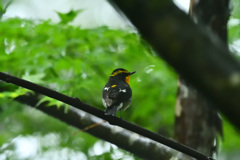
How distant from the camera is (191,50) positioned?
0.93 meters

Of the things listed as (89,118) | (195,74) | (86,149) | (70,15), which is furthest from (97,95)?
(195,74)

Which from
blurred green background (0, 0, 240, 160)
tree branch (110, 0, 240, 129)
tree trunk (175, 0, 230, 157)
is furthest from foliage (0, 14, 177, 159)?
tree branch (110, 0, 240, 129)

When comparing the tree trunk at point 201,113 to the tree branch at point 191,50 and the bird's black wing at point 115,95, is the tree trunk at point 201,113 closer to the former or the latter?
the bird's black wing at point 115,95

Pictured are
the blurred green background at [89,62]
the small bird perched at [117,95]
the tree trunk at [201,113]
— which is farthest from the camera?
the blurred green background at [89,62]

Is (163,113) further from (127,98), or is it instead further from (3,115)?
(3,115)

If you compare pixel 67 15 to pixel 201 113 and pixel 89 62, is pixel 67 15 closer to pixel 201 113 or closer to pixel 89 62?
pixel 89 62

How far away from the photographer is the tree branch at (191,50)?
0.88 metres

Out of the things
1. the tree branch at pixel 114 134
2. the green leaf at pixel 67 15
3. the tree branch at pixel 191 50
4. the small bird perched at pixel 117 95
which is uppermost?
the tree branch at pixel 191 50

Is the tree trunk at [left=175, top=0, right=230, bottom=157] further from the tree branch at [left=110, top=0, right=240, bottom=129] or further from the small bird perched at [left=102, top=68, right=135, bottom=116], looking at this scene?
the tree branch at [left=110, top=0, right=240, bottom=129]

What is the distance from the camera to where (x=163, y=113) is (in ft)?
17.7

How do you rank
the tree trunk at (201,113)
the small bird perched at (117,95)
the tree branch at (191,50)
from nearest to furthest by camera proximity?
1. the tree branch at (191,50)
2. the small bird perched at (117,95)
3. the tree trunk at (201,113)

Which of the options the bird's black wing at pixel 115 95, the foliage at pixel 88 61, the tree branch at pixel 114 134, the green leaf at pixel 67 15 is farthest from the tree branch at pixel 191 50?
the green leaf at pixel 67 15

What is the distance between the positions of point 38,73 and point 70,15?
922 millimetres

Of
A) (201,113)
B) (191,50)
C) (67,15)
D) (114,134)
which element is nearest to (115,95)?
(114,134)
